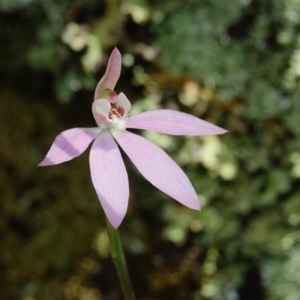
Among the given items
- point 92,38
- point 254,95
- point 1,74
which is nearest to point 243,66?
point 254,95

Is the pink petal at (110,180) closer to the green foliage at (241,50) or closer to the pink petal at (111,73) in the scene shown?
the pink petal at (111,73)

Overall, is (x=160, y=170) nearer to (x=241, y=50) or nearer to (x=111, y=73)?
(x=111, y=73)

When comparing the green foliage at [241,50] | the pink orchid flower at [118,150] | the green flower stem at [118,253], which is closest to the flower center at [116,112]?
the pink orchid flower at [118,150]

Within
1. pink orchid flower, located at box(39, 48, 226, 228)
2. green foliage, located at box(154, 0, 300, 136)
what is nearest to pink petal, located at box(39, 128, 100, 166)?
pink orchid flower, located at box(39, 48, 226, 228)

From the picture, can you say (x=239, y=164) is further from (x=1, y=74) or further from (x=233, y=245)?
(x=1, y=74)

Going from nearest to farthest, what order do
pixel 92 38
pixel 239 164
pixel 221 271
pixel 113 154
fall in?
1. pixel 113 154
2. pixel 92 38
3. pixel 239 164
4. pixel 221 271
